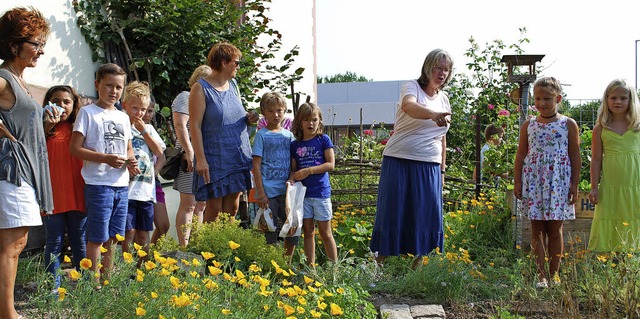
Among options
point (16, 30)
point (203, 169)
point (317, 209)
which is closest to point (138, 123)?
point (203, 169)

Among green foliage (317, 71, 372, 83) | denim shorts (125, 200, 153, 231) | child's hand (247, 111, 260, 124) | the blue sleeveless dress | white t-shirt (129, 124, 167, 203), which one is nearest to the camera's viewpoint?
white t-shirt (129, 124, 167, 203)

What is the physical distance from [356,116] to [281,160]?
24.3 m

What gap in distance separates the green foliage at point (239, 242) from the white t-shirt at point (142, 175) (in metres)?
0.48

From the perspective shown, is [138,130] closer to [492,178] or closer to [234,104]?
[234,104]

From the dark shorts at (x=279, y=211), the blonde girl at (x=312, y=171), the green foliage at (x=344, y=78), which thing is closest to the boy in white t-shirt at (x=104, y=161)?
the dark shorts at (x=279, y=211)

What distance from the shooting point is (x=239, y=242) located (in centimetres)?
412

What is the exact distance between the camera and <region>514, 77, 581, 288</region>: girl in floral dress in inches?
180

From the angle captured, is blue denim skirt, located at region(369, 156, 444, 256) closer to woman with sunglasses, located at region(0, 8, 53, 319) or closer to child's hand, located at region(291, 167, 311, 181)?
child's hand, located at region(291, 167, 311, 181)

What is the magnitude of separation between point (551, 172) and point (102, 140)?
2864 millimetres

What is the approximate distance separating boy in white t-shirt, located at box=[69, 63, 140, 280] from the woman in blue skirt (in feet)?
5.60

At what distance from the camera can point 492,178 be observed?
730cm

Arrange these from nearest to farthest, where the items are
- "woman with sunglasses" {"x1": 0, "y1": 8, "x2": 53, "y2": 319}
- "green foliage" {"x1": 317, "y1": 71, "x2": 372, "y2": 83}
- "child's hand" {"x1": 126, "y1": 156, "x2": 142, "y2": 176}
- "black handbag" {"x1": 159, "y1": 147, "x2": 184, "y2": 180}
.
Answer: "woman with sunglasses" {"x1": 0, "y1": 8, "x2": 53, "y2": 319} < "child's hand" {"x1": 126, "y1": 156, "x2": 142, "y2": 176} < "black handbag" {"x1": 159, "y1": 147, "x2": 184, "y2": 180} < "green foliage" {"x1": 317, "y1": 71, "x2": 372, "y2": 83}

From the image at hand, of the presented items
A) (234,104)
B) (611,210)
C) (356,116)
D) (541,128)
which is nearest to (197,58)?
(234,104)

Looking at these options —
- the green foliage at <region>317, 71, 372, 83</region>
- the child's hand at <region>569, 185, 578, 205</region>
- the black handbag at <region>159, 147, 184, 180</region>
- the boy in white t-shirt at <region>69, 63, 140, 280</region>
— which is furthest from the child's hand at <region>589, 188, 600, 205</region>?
the green foliage at <region>317, 71, 372, 83</region>
